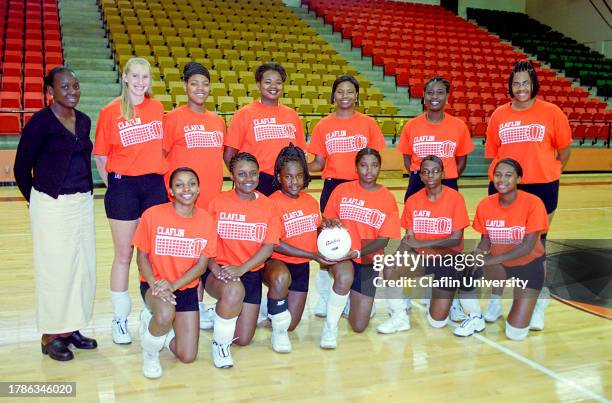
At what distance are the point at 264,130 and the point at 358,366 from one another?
141 cm

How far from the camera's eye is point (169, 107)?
934cm

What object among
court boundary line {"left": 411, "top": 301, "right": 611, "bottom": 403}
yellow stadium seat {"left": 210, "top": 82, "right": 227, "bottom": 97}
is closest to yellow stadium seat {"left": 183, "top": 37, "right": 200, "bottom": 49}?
yellow stadium seat {"left": 210, "top": 82, "right": 227, "bottom": 97}

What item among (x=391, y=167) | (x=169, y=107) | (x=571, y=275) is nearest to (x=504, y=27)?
(x=391, y=167)

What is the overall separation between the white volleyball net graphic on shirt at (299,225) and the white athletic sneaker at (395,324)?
26.1 inches

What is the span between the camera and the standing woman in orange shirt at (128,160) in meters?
2.70

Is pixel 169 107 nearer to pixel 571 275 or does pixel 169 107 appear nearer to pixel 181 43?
pixel 181 43

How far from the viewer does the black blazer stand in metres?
2.45

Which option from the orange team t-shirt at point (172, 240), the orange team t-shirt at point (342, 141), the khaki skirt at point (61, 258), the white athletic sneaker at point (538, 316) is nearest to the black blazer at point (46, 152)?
the khaki skirt at point (61, 258)

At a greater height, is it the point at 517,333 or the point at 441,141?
the point at 441,141

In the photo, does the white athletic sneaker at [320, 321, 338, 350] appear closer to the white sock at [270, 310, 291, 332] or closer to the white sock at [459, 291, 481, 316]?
the white sock at [270, 310, 291, 332]

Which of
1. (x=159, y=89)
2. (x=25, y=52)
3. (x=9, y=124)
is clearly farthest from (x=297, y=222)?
(x=25, y=52)

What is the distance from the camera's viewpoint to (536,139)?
3.09 meters

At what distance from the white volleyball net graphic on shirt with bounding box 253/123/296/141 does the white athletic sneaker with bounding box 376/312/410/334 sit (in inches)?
46.8

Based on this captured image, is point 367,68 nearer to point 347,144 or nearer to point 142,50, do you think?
point 142,50
